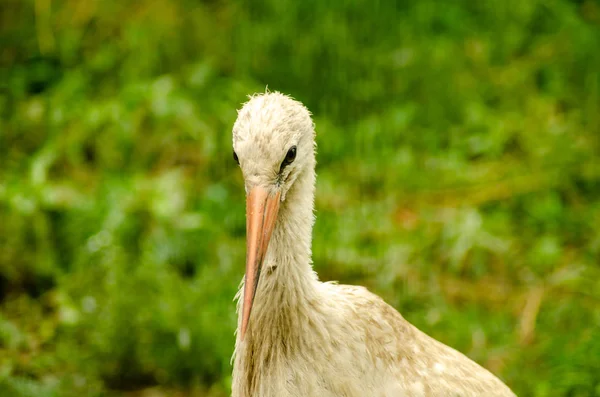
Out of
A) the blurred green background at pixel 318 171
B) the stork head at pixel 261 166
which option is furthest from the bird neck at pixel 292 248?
the blurred green background at pixel 318 171

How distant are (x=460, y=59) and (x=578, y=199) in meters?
1.60

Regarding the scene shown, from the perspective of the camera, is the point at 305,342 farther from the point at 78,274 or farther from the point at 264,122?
the point at 78,274

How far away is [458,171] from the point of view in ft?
19.8

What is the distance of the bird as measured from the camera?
272 cm

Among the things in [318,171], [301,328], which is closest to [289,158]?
[301,328]

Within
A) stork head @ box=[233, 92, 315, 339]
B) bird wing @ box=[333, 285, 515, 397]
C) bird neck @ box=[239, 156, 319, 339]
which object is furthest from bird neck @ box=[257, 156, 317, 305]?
bird wing @ box=[333, 285, 515, 397]

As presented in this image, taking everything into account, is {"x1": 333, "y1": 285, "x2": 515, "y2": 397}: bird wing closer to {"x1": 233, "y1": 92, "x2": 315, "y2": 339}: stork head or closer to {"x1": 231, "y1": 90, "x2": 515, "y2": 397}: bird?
{"x1": 231, "y1": 90, "x2": 515, "y2": 397}: bird

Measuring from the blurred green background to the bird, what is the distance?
4.70ft

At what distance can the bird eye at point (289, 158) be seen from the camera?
8.75 ft

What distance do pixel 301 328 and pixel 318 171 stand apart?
10.4 feet

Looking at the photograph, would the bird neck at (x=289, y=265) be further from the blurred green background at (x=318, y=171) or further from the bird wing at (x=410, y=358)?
the blurred green background at (x=318, y=171)

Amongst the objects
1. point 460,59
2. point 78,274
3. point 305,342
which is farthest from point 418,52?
point 305,342

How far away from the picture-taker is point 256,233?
102 inches

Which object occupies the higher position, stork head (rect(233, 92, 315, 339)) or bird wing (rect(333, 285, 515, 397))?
stork head (rect(233, 92, 315, 339))
